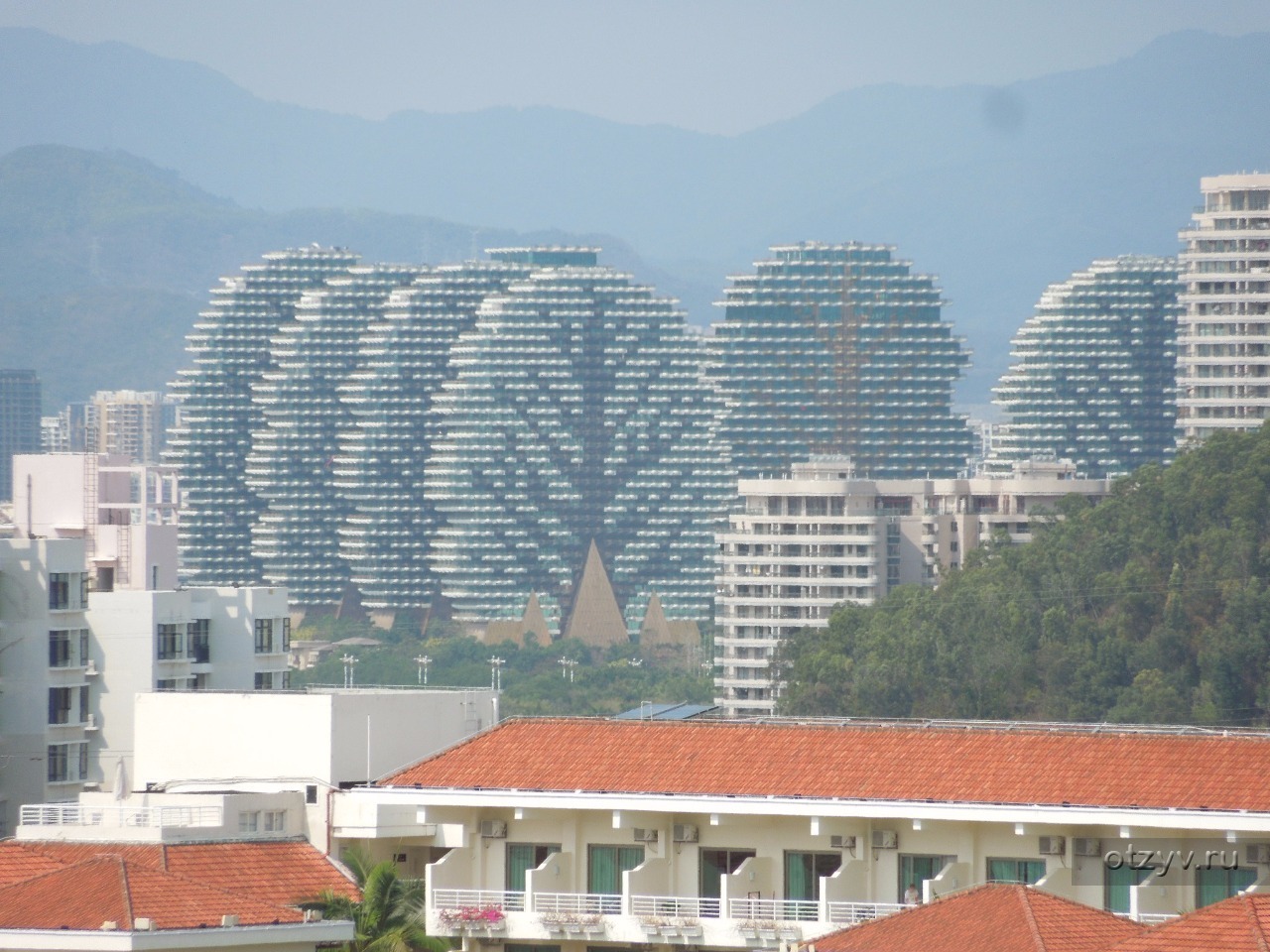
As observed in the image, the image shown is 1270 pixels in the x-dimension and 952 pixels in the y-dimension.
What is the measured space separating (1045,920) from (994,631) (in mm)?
98505

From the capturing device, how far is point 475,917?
3409 cm

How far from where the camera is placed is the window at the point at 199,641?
80188 millimetres

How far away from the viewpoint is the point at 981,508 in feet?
592

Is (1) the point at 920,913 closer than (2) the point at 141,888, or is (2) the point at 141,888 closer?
(1) the point at 920,913

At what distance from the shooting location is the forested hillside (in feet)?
381

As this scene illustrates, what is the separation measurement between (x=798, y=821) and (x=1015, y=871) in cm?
258

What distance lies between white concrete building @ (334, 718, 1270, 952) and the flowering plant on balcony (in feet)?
0.08

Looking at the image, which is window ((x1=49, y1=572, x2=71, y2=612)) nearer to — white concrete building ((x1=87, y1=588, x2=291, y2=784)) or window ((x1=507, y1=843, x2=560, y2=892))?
white concrete building ((x1=87, y1=588, x2=291, y2=784))

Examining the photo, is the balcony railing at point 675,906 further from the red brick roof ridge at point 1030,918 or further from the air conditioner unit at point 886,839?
the red brick roof ridge at point 1030,918

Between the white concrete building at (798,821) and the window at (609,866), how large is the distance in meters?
0.03

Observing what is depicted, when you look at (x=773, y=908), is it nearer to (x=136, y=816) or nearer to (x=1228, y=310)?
(x=136, y=816)

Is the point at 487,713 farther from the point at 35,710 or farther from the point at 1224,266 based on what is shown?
the point at 1224,266

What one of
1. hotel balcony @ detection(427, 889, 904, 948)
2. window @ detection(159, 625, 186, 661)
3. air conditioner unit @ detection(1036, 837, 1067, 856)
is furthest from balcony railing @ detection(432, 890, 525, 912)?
window @ detection(159, 625, 186, 661)

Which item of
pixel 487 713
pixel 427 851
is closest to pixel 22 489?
pixel 487 713
